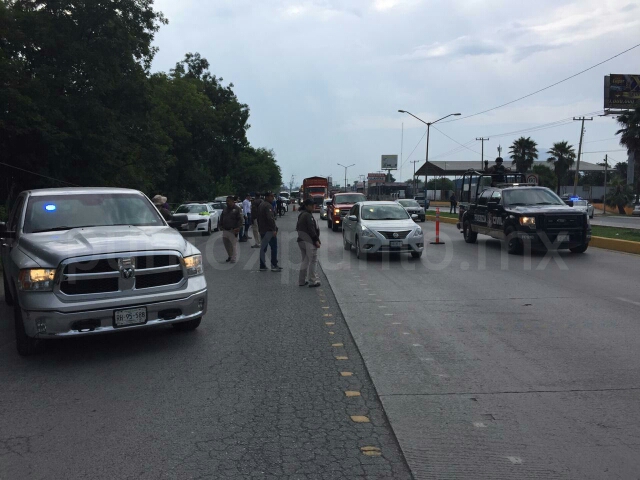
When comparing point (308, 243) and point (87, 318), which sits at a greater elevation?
point (308, 243)

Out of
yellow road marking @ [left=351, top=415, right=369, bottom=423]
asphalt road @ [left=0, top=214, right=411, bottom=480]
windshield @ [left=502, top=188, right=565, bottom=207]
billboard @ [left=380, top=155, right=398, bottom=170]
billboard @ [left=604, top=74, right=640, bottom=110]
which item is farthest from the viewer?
billboard @ [left=380, top=155, right=398, bottom=170]

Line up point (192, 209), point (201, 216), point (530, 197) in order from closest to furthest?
point (530, 197), point (201, 216), point (192, 209)

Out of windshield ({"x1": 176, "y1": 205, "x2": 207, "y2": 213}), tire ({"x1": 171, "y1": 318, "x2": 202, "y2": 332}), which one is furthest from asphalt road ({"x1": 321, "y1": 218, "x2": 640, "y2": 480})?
windshield ({"x1": 176, "y1": 205, "x2": 207, "y2": 213})

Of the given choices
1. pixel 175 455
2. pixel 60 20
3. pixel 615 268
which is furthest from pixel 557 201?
pixel 60 20

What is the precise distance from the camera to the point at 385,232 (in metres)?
15.6

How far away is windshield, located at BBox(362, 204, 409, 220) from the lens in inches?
669

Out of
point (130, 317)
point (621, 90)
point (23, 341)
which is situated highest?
point (621, 90)

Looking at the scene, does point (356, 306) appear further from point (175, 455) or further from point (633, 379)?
point (175, 455)

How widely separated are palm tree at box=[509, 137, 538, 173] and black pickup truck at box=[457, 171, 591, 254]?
53085 mm

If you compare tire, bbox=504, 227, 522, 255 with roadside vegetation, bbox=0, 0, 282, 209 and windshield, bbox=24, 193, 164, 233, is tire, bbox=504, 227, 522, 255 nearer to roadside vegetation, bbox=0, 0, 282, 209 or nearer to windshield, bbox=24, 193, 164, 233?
windshield, bbox=24, 193, 164, 233

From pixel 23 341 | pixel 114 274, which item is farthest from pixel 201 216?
pixel 114 274

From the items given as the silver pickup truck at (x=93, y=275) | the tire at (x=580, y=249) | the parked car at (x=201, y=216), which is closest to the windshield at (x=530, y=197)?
the tire at (x=580, y=249)

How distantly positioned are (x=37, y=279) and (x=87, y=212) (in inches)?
67.8

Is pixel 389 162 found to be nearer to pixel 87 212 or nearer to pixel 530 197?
pixel 530 197
